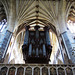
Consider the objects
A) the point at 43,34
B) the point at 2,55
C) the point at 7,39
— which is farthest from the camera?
the point at 43,34

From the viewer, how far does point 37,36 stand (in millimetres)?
12664

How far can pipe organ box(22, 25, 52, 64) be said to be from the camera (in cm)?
966

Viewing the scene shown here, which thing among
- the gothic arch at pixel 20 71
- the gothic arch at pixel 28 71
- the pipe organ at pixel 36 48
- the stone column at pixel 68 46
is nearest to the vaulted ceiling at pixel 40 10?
the pipe organ at pixel 36 48

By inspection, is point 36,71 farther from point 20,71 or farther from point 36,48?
point 36,48

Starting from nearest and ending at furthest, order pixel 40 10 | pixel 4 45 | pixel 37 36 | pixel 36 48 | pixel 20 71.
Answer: pixel 20 71
pixel 4 45
pixel 36 48
pixel 37 36
pixel 40 10

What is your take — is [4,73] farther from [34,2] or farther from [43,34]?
[34,2]

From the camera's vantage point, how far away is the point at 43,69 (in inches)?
294

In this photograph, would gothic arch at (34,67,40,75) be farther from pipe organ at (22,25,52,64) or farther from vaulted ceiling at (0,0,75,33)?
vaulted ceiling at (0,0,75,33)

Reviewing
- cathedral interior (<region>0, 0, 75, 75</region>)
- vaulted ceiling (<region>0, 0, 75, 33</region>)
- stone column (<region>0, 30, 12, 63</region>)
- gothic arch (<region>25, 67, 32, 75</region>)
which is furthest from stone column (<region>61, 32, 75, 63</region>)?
stone column (<region>0, 30, 12, 63</region>)

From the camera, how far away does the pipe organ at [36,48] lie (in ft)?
31.7

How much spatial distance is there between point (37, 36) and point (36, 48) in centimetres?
253

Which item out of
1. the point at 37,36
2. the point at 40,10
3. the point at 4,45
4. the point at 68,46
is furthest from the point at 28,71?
the point at 40,10

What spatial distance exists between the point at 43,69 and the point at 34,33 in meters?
7.05

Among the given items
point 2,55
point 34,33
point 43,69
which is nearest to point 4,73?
point 2,55
